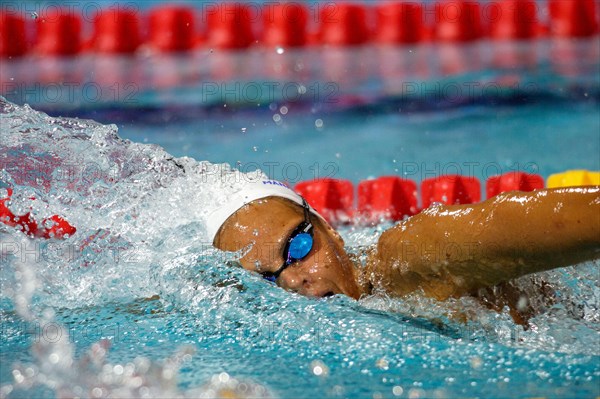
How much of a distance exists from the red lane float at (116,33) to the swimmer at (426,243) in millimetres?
3352

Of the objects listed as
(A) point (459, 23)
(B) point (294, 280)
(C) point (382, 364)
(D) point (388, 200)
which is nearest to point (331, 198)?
(D) point (388, 200)

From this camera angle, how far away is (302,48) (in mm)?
5121

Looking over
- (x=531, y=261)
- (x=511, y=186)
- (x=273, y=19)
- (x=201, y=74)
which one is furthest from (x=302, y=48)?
(x=531, y=261)

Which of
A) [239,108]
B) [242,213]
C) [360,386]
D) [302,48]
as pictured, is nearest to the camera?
[360,386]

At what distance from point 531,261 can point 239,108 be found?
10.9 ft

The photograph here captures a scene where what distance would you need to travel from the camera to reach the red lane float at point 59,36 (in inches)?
204

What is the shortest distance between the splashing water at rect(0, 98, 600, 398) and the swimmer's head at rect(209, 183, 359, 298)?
0.04 meters

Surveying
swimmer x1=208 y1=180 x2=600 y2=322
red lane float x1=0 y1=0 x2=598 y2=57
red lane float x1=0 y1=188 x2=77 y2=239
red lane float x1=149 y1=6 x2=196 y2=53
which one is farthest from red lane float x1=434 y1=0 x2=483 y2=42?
swimmer x1=208 y1=180 x2=600 y2=322

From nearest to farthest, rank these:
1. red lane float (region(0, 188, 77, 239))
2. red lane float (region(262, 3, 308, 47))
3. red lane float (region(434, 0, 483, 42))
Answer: red lane float (region(0, 188, 77, 239))
red lane float (region(434, 0, 483, 42))
red lane float (region(262, 3, 308, 47))

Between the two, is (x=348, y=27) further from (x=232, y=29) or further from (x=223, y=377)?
(x=223, y=377)

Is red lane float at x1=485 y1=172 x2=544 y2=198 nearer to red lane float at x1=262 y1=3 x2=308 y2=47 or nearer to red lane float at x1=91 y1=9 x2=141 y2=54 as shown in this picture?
red lane float at x1=262 y1=3 x2=308 y2=47

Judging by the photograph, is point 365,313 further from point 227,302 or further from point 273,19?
point 273,19

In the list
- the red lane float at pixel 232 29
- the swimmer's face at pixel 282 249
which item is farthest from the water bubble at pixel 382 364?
the red lane float at pixel 232 29

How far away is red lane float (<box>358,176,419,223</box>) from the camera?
3.26 metres
